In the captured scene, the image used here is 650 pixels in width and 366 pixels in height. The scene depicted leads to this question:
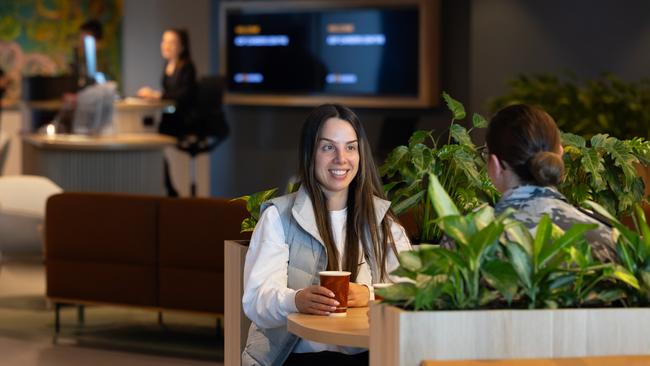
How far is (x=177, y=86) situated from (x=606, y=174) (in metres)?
8.13

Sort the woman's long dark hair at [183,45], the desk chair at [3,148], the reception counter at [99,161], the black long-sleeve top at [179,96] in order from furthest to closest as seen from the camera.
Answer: the desk chair at [3,148] < the woman's long dark hair at [183,45] < the black long-sleeve top at [179,96] < the reception counter at [99,161]

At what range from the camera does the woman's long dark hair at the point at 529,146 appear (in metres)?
3.11

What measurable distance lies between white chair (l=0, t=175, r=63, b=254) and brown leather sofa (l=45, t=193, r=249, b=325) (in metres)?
1.70

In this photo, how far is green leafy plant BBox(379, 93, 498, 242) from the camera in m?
4.31

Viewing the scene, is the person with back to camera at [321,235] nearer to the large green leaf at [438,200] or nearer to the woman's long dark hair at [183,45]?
the large green leaf at [438,200]

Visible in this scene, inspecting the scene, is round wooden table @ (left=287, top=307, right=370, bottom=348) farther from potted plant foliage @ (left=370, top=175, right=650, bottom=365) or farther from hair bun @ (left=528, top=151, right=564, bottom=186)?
hair bun @ (left=528, top=151, right=564, bottom=186)

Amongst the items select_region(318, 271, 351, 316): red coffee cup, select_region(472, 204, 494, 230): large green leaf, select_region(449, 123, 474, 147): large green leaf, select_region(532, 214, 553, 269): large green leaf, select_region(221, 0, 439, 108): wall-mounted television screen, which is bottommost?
select_region(318, 271, 351, 316): red coffee cup

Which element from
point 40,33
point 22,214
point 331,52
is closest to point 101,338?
point 22,214

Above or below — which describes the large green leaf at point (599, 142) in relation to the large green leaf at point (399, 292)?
above

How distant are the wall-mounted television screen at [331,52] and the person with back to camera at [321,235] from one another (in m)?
7.80

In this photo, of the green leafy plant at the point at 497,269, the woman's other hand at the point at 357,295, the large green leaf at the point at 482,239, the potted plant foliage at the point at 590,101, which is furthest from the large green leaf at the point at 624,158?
the potted plant foliage at the point at 590,101

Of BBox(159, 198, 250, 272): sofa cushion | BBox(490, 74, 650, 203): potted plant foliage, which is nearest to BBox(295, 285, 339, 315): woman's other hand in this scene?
BBox(159, 198, 250, 272): sofa cushion

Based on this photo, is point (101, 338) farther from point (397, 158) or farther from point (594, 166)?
point (594, 166)

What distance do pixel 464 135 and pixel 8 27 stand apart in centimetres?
1271
